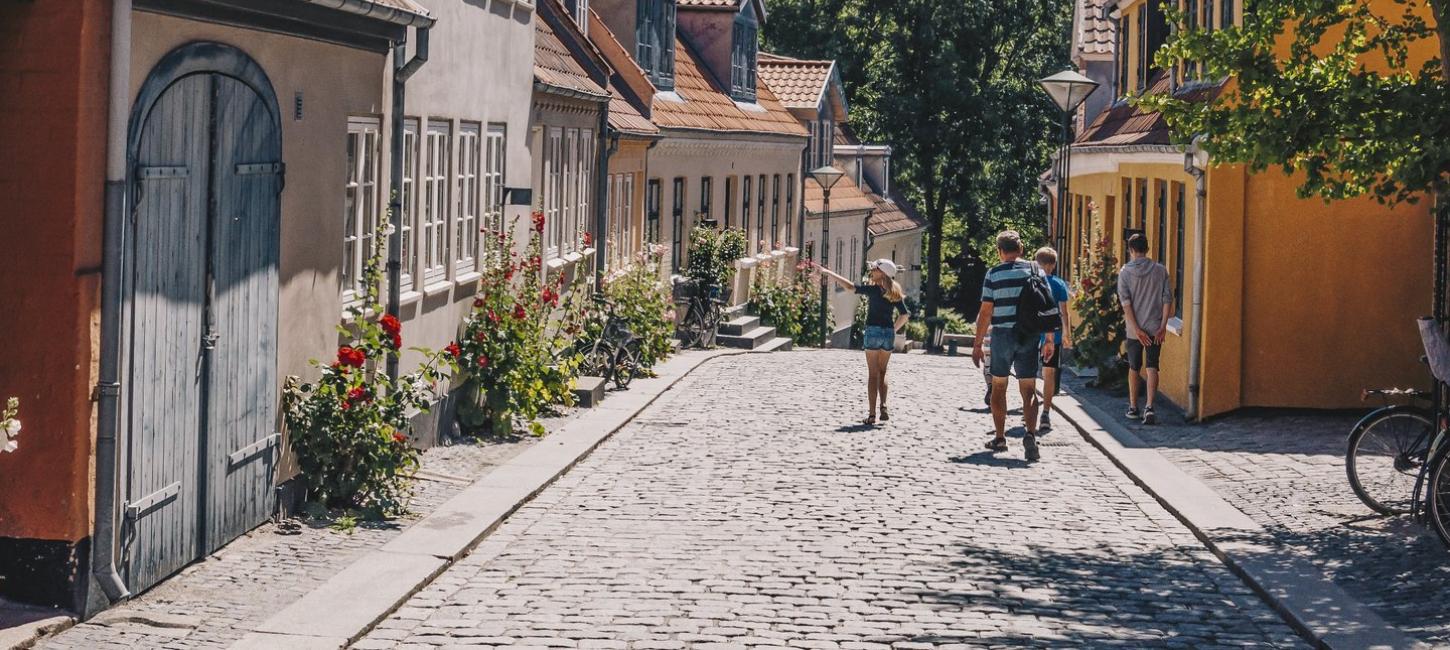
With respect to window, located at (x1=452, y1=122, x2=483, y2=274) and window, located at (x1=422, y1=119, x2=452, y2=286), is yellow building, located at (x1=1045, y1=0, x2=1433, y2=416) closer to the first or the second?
window, located at (x1=452, y1=122, x2=483, y2=274)

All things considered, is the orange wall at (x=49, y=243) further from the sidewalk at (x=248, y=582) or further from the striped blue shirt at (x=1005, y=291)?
the striped blue shirt at (x=1005, y=291)

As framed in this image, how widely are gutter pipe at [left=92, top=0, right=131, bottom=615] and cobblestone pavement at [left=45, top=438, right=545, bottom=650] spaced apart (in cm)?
27

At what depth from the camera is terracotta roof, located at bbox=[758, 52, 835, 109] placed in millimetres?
42219

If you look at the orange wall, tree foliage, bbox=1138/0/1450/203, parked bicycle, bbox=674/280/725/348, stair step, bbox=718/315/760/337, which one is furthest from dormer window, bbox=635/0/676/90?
the orange wall

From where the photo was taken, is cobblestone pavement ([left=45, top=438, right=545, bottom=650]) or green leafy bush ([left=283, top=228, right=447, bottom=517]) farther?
green leafy bush ([left=283, top=228, right=447, bottom=517])

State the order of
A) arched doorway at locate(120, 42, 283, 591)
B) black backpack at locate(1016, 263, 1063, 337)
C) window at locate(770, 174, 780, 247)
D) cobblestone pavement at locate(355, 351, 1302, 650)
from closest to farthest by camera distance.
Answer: arched doorway at locate(120, 42, 283, 591) → cobblestone pavement at locate(355, 351, 1302, 650) → black backpack at locate(1016, 263, 1063, 337) → window at locate(770, 174, 780, 247)

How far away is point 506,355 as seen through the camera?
15.9 metres

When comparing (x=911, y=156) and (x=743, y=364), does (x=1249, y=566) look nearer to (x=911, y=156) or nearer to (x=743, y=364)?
(x=743, y=364)

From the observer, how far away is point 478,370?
15.8 meters

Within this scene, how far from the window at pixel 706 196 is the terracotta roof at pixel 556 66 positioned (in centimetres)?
918

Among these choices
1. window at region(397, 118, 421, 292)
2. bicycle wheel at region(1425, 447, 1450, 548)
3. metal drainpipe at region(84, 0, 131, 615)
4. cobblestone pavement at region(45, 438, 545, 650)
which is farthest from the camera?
window at region(397, 118, 421, 292)

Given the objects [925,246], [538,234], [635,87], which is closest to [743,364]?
[635,87]

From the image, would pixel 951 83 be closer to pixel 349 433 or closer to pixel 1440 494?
pixel 1440 494

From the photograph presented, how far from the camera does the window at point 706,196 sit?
33094 mm
